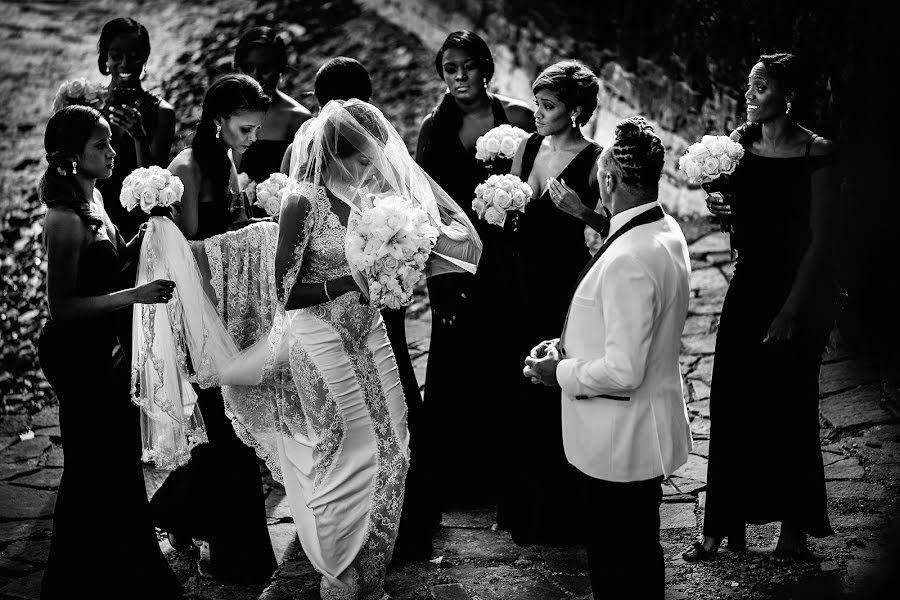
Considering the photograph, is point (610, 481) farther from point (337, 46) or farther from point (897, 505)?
point (337, 46)

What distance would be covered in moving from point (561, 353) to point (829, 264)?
1596 mm

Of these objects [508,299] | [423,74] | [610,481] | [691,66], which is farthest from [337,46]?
[610,481]

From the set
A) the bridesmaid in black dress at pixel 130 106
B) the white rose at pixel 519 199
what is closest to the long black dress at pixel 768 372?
the white rose at pixel 519 199

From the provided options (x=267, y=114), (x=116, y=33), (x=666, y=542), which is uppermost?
(x=116, y=33)

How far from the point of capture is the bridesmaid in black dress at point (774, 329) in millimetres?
4508

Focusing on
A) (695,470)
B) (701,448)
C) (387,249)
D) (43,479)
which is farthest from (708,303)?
(43,479)

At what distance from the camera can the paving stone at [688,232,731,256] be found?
902cm

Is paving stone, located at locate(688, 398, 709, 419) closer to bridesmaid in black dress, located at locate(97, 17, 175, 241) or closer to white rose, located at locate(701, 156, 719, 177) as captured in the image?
white rose, located at locate(701, 156, 719, 177)

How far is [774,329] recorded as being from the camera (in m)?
4.54

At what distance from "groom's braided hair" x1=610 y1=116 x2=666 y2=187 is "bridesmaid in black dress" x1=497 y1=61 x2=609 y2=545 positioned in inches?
54.0

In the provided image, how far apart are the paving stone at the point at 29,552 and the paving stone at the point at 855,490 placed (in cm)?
429

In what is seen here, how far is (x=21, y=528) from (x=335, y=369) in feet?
8.01

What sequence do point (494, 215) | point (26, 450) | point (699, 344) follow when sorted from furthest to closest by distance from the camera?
point (699, 344) → point (26, 450) → point (494, 215)

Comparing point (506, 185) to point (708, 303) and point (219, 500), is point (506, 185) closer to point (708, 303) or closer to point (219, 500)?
point (219, 500)
